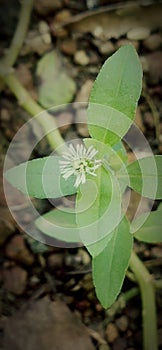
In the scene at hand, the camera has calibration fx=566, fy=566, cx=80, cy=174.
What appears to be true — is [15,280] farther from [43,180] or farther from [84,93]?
[84,93]

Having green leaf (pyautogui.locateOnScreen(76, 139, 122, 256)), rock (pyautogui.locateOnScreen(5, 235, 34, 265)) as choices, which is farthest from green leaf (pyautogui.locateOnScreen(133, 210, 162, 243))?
rock (pyautogui.locateOnScreen(5, 235, 34, 265))

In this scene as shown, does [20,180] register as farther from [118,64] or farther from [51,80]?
[51,80]

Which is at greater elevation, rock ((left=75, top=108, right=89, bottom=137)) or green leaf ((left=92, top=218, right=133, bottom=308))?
rock ((left=75, top=108, right=89, bottom=137))

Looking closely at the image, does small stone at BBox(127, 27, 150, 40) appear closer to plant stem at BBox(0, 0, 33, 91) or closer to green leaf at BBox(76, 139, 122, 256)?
plant stem at BBox(0, 0, 33, 91)

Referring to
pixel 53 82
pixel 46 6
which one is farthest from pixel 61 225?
pixel 46 6

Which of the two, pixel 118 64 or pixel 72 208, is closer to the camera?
pixel 118 64

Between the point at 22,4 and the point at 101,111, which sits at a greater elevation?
the point at 22,4

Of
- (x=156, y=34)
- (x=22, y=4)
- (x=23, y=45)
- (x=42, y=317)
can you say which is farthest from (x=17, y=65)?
(x=42, y=317)
